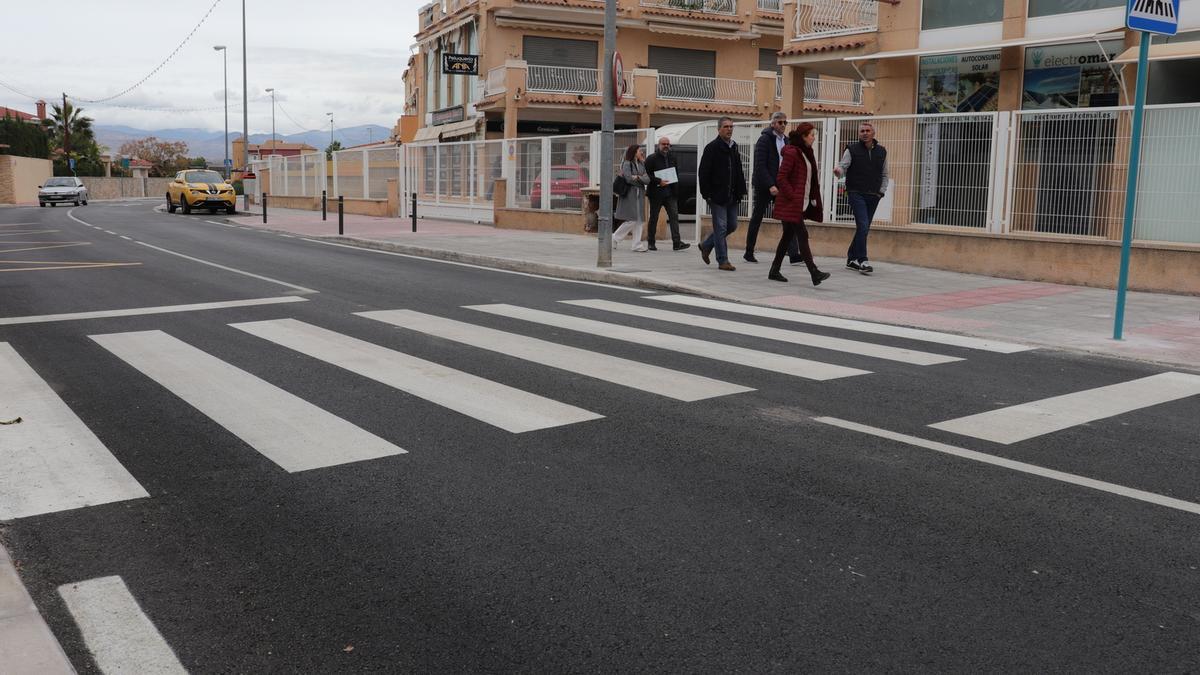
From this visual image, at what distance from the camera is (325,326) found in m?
8.90

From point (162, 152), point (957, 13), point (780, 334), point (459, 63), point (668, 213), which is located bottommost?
point (780, 334)

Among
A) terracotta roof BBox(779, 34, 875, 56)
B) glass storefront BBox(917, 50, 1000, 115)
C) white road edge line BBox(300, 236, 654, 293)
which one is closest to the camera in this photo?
white road edge line BBox(300, 236, 654, 293)

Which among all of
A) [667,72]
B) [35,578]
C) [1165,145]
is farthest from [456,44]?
[35,578]

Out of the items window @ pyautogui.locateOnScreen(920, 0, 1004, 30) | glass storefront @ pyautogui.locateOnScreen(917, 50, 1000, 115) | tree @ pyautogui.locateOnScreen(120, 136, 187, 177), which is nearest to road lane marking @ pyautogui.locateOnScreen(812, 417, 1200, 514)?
glass storefront @ pyautogui.locateOnScreen(917, 50, 1000, 115)

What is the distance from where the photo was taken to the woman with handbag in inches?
696

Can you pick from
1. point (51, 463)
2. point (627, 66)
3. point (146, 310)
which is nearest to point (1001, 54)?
point (146, 310)

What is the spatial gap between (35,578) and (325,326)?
18.0 ft

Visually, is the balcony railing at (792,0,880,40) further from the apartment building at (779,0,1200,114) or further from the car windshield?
the car windshield

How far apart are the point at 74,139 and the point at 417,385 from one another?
317 feet

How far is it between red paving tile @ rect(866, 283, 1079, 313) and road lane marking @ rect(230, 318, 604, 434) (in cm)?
539

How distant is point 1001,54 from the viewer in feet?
58.8

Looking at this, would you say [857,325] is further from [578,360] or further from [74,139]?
[74,139]

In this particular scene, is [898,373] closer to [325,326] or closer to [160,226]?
[325,326]

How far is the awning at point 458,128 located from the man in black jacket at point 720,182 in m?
24.8
